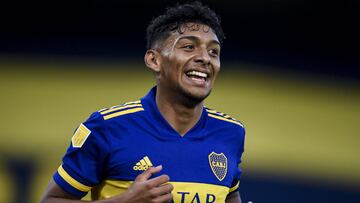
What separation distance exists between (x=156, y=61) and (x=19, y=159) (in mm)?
2563

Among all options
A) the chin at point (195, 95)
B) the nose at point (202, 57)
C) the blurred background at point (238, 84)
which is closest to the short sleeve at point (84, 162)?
the chin at point (195, 95)

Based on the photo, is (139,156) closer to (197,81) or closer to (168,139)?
(168,139)

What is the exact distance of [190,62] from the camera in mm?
3035

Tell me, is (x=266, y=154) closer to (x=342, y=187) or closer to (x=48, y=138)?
(x=342, y=187)

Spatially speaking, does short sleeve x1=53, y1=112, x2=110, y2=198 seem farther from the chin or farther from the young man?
the chin

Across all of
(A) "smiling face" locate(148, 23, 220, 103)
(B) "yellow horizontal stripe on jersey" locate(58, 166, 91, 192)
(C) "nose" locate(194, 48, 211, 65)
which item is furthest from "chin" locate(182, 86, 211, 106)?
(B) "yellow horizontal stripe on jersey" locate(58, 166, 91, 192)

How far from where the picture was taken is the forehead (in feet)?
10.1

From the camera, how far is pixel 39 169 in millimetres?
5438

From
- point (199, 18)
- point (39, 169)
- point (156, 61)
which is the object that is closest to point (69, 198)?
point (156, 61)

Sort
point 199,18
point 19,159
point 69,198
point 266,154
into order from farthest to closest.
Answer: point 266,154
point 19,159
point 199,18
point 69,198

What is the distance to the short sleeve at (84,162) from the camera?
287 cm

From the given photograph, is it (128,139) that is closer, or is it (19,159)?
(128,139)

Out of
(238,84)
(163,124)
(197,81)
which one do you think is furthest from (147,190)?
(238,84)

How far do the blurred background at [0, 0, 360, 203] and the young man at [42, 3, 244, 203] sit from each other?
2.47 metres
